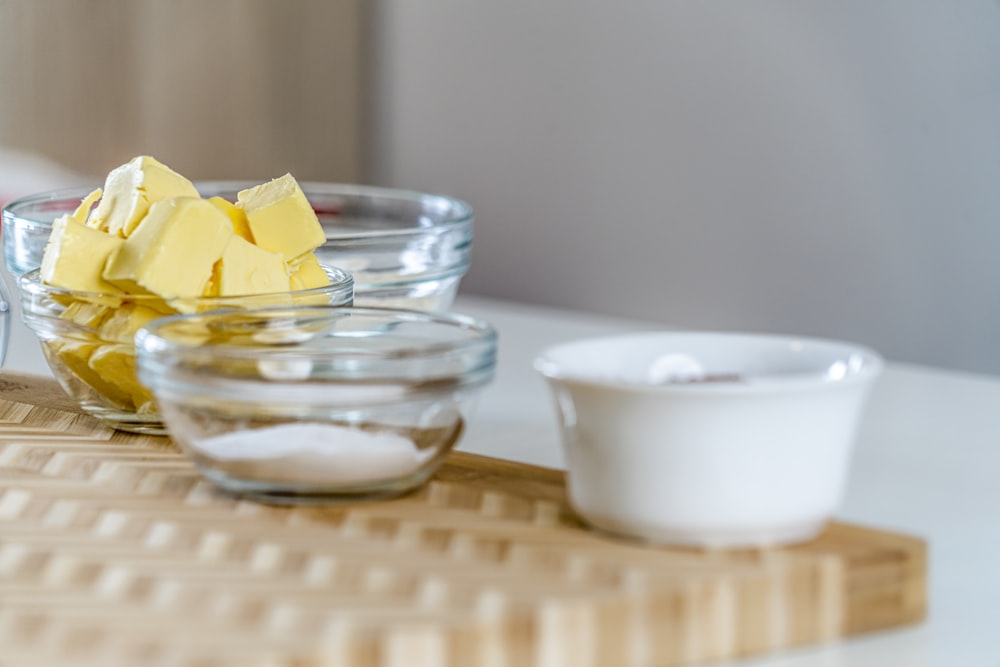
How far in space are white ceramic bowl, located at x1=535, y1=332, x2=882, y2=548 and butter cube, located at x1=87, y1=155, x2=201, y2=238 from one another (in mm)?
299

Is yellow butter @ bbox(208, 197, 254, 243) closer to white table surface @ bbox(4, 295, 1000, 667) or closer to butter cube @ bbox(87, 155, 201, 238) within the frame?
butter cube @ bbox(87, 155, 201, 238)

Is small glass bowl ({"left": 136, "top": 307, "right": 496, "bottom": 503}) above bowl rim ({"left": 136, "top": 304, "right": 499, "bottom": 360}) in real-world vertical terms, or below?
below

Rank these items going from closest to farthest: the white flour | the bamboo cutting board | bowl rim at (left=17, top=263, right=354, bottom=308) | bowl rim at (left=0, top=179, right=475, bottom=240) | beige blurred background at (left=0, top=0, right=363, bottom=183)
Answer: the bamboo cutting board, the white flour, bowl rim at (left=17, top=263, right=354, bottom=308), bowl rim at (left=0, top=179, right=475, bottom=240), beige blurred background at (left=0, top=0, right=363, bottom=183)

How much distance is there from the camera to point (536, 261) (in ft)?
10.4

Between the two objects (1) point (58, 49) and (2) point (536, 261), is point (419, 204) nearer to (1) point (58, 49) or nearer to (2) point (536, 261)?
(1) point (58, 49)

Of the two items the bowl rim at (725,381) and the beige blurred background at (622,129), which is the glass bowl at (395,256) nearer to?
the bowl rim at (725,381)

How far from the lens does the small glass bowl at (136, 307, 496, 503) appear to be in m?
0.68

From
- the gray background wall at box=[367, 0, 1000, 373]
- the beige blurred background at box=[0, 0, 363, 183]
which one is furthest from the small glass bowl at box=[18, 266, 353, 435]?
the beige blurred background at box=[0, 0, 363, 183]

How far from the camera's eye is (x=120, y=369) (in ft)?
2.71

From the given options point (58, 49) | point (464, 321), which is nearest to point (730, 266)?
point (58, 49)

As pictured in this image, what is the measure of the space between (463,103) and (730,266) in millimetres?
837

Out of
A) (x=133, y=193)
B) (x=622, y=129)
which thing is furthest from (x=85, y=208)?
(x=622, y=129)

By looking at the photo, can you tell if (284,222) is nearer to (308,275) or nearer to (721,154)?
(308,275)

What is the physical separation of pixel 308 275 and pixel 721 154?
203 cm
